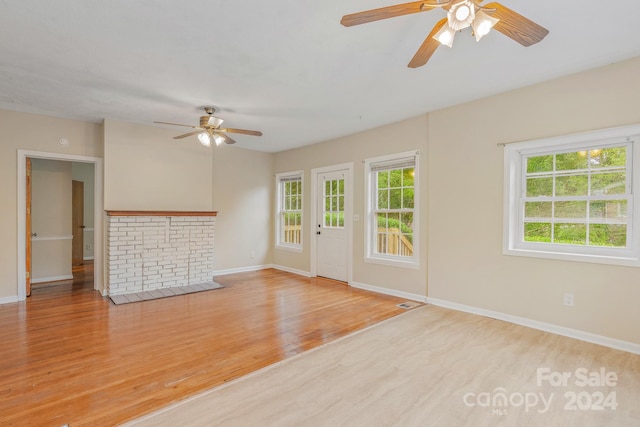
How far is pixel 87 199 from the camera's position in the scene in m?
7.50

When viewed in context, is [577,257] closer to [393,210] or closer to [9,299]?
[393,210]

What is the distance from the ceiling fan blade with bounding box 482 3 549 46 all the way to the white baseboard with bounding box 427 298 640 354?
274 cm

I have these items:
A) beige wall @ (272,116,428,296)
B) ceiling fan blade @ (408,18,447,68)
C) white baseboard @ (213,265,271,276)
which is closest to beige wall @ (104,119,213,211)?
white baseboard @ (213,265,271,276)

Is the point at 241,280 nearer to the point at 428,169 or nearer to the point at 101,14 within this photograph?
the point at 428,169

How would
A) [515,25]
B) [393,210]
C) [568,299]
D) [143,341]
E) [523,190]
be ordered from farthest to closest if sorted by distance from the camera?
1. [393,210]
2. [523,190]
3. [568,299]
4. [143,341]
5. [515,25]

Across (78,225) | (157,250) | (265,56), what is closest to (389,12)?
(265,56)

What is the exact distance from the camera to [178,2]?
6.64ft

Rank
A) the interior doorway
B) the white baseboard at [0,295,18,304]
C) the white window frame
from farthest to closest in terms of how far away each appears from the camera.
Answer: the interior doorway < the white baseboard at [0,295,18,304] < the white window frame

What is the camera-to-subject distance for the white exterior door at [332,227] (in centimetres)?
551

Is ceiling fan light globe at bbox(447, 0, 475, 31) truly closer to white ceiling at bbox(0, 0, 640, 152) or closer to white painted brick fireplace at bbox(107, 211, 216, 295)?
white ceiling at bbox(0, 0, 640, 152)

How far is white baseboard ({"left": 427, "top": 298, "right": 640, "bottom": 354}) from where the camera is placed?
2.77m

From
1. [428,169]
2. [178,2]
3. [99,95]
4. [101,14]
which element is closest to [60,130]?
[99,95]

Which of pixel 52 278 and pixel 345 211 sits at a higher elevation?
pixel 345 211

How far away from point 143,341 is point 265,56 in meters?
2.86
